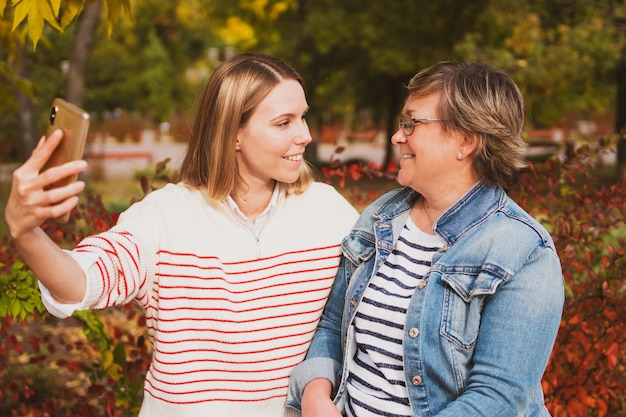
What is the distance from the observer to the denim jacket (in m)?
1.91

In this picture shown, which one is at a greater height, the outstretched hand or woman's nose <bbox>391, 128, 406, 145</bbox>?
woman's nose <bbox>391, 128, 406, 145</bbox>

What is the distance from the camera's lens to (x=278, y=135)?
2.34 meters

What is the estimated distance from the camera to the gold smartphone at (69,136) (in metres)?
1.47

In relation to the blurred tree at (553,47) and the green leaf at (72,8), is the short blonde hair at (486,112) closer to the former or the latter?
the green leaf at (72,8)

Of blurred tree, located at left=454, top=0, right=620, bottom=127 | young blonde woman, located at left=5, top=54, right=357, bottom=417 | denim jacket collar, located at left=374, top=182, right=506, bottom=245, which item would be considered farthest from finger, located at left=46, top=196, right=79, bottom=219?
blurred tree, located at left=454, top=0, right=620, bottom=127

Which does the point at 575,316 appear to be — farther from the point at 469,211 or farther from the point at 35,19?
the point at 35,19

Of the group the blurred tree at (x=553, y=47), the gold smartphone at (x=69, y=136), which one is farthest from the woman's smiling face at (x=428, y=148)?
the blurred tree at (x=553, y=47)

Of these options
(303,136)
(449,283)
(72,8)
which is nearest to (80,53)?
(72,8)

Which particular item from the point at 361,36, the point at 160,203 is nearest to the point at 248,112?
the point at 160,203

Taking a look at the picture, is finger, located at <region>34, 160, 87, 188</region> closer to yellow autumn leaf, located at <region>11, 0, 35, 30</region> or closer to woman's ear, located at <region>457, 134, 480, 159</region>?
yellow autumn leaf, located at <region>11, 0, 35, 30</region>

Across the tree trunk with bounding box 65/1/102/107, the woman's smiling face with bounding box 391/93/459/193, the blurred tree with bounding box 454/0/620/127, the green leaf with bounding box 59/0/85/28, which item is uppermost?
the blurred tree with bounding box 454/0/620/127

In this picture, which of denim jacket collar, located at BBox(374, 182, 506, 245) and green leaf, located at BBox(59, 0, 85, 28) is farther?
green leaf, located at BBox(59, 0, 85, 28)

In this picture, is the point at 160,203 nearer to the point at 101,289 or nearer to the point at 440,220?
the point at 101,289

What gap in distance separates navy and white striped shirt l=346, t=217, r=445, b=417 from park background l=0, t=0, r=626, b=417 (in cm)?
79
